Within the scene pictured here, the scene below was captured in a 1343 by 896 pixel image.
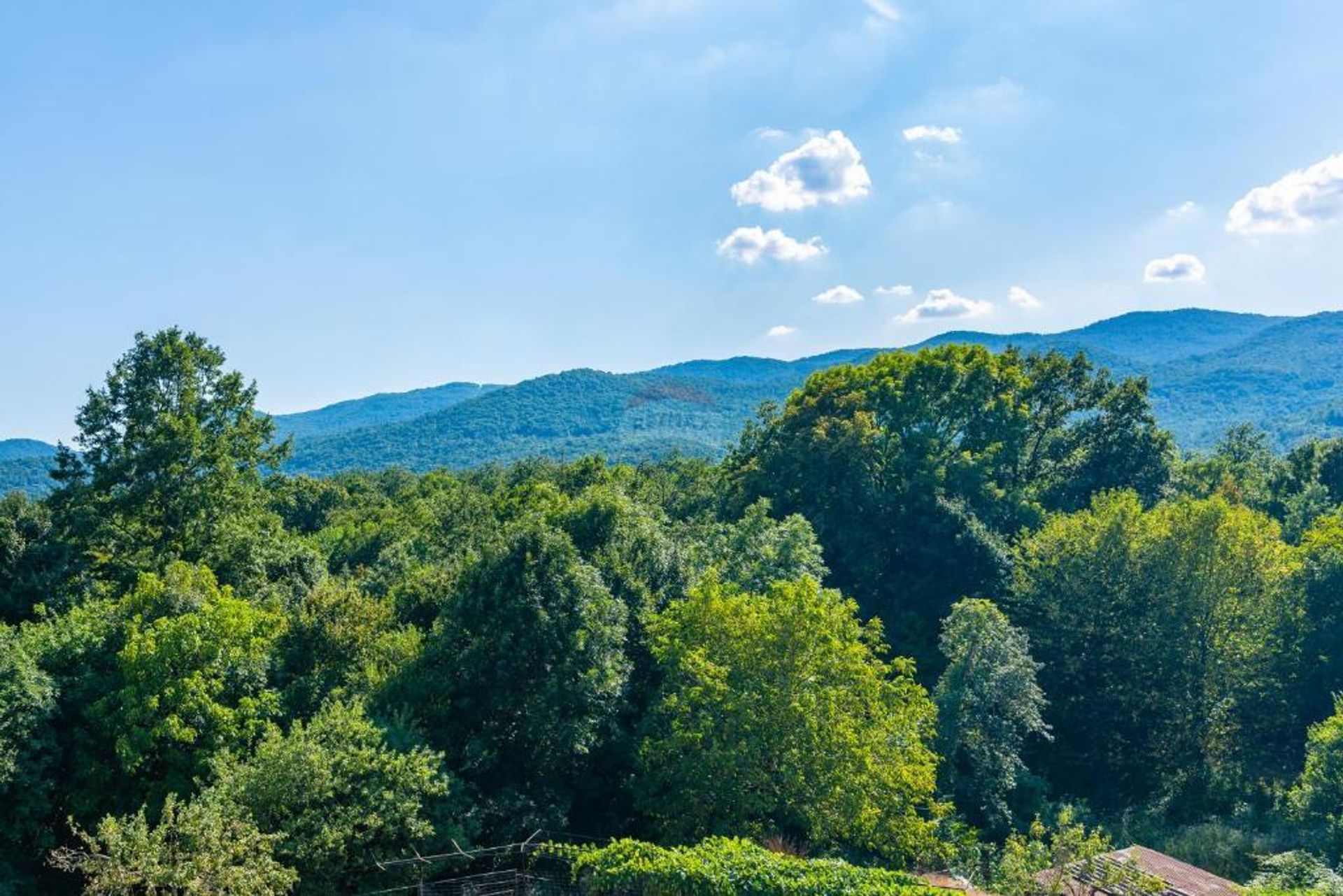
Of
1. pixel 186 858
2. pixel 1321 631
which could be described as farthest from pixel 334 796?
pixel 1321 631

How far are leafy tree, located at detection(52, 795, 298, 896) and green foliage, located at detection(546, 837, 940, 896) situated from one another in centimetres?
542

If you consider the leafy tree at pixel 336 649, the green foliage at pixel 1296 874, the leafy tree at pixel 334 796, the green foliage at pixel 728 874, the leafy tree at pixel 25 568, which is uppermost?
the leafy tree at pixel 25 568

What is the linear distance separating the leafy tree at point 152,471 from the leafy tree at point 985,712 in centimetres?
2264

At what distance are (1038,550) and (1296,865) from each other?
13.2m

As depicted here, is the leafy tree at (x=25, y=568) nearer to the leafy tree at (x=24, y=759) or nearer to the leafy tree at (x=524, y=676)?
the leafy tree at (x=24, y=759)

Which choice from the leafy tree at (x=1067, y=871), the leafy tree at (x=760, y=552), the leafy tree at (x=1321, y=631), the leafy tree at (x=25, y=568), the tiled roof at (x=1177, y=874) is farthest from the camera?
the leafy tree at (x=1321, y=631)

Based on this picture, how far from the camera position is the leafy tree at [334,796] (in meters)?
15.2

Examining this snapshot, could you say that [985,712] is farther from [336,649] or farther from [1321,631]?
[336,649]

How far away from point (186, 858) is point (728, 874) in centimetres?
889

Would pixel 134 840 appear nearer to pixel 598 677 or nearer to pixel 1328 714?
pixel 598 677

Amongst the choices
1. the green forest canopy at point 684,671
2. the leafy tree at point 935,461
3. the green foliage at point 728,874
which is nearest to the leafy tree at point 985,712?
the green forest canopy at point 684,671

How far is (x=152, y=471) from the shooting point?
2622 cm

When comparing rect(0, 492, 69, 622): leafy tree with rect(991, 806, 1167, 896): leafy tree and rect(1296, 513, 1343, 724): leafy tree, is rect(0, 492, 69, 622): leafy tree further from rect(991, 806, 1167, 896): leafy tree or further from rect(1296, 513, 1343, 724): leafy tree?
rect(1296, 513, 1343, 724): leafy tree

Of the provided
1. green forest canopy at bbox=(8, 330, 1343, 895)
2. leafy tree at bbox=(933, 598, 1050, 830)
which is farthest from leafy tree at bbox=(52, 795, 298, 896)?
leafy tree at bbox=(933, 598, 1050, 830)
